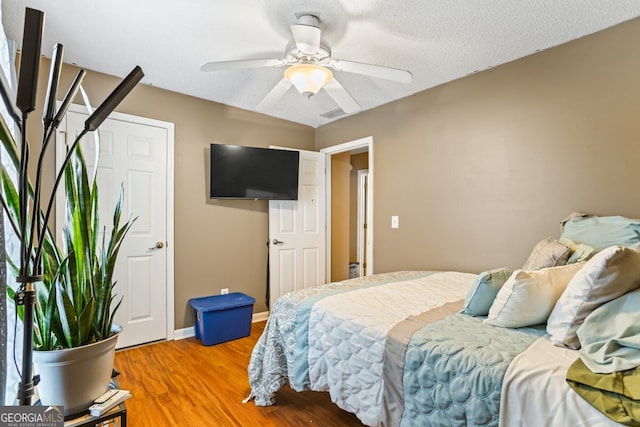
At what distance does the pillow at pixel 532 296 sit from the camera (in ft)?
4.23

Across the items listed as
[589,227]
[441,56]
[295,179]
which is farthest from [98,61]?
[589,227]

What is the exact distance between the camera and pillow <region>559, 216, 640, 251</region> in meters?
1.71

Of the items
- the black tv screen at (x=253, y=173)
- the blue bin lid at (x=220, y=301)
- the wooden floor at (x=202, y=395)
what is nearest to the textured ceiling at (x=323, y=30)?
the black tv screen at (x=253, y=173)

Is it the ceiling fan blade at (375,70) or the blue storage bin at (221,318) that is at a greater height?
the ceiling fan blade at (375,70)

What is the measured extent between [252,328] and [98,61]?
9.00ft

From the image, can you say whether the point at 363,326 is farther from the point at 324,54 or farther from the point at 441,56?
the point at 441,56

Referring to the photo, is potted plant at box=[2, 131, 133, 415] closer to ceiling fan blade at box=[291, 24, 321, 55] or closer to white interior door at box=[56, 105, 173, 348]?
ceiling fan blade at box=[291, 24, 321, 55]

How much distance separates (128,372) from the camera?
244 centimetres

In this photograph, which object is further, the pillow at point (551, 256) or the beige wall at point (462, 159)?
the beige wall at point (462, 159)

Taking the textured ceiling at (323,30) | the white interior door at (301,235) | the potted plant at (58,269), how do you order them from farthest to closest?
the white interior door at (301,235) < the textured ceiling at (323,30) < the potted plant at (58,269)

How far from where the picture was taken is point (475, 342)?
1.25 m

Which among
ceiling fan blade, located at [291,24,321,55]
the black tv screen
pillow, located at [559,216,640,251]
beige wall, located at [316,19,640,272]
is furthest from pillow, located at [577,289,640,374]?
the black tv screen

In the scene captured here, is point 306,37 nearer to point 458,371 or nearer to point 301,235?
point 458,371

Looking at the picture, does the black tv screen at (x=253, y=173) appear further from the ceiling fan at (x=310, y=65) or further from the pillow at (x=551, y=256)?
the pillow at (x=551, y=256)
